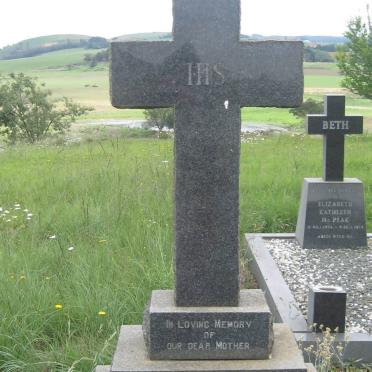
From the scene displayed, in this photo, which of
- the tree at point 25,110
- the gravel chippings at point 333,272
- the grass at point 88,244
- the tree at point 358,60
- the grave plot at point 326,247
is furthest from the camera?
the tree at point 25,110

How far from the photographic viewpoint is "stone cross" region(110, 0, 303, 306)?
113 inches

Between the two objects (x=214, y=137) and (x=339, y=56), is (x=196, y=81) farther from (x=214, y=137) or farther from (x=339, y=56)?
(x=339, y=56)

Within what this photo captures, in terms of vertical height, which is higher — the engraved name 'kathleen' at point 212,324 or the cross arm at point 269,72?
the cross arm at point 269,72

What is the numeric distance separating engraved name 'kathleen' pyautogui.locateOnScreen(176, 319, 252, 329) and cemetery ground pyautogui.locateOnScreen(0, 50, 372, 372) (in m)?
0.67

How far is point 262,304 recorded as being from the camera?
307 centimetres

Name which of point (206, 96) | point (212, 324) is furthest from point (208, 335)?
point (206, 96)

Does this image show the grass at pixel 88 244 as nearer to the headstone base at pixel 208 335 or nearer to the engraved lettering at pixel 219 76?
the headstone base at pixel 208 335

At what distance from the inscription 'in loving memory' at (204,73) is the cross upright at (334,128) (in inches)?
154

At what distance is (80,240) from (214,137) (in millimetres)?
2915

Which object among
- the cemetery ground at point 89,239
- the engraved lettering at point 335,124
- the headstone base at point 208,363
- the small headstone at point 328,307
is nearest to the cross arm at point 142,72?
the headstone base at point 208,363

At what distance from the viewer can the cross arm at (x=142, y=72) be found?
290cm

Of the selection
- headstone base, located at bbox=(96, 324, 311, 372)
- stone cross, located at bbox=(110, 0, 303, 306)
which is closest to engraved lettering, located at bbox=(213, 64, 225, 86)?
stone cross, located at bbox=(110, 0, 303, 306)

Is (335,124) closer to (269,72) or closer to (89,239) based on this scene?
(89,239)

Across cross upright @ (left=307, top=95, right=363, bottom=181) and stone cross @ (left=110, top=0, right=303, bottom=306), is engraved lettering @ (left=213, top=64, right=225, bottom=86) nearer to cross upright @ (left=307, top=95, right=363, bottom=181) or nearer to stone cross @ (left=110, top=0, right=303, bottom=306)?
stone cross @ (left=110, top=0, right=303, bottom=306)
